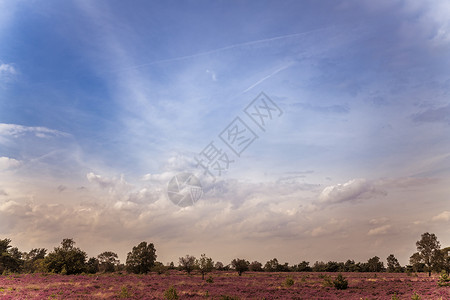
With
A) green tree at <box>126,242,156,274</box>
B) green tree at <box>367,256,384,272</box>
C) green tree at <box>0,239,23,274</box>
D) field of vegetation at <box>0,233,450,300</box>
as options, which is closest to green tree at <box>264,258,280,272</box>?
field of vegetation at <box>0,233,450,300</box>

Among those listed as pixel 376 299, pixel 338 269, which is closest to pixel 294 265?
pixel 338 269

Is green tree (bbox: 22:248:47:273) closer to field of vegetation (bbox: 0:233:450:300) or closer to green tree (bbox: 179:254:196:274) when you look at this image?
field of vegetation (bbox: 0:233:450:300)

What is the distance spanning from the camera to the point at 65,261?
59812 millimetres

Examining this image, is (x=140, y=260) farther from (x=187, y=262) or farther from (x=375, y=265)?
(x=375, y=265)

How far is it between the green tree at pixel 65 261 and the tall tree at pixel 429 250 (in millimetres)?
78005

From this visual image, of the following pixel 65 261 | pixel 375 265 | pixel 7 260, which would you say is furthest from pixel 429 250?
pixel 7 260

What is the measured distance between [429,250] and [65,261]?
82404 mm

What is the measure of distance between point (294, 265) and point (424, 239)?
166 feet

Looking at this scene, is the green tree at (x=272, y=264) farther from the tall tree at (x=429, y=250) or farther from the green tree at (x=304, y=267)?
the tall tree at (x=429, y=250)

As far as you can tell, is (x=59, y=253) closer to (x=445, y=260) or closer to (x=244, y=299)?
(x=244, y=299)

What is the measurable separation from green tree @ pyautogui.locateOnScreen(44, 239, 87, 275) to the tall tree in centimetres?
7800

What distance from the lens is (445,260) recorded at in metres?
64.7

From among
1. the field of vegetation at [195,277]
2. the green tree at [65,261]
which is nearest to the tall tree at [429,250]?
the field of vegetation at [195,277]

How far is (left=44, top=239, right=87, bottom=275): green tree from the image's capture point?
194ft
